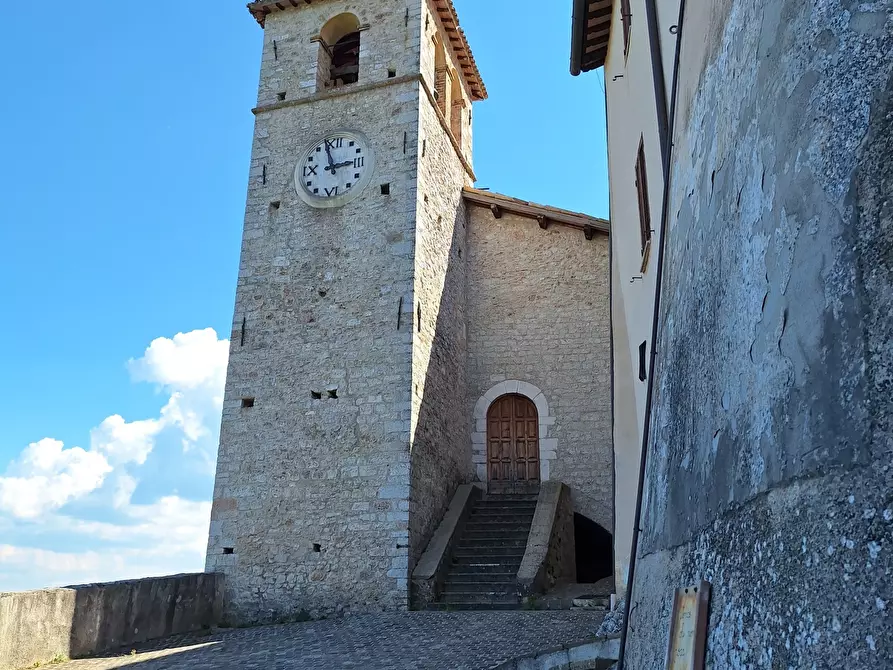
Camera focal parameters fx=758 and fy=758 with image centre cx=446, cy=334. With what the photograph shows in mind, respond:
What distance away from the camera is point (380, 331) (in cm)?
1073

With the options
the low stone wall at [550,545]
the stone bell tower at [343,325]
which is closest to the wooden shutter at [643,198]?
the stone bell tower at [343,325]

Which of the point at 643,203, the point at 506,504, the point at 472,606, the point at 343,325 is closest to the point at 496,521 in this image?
the point at 506,504

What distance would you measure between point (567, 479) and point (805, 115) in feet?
34.9

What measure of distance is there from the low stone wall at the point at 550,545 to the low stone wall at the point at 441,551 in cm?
103

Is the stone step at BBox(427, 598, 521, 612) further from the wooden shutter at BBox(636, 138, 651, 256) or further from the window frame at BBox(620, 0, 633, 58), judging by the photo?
the window frame at BBox(620, 0, 633, 58)

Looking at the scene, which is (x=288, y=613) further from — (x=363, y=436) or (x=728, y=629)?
(x=728, y=629)

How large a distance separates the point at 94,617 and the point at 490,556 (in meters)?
5.02

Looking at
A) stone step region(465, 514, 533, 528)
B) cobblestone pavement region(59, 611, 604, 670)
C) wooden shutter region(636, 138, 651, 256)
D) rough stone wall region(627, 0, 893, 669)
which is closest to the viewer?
rough stone wall region(627, 0, 893, 669)

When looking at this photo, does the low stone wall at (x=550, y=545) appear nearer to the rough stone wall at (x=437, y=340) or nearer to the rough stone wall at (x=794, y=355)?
the rough stone wall at (x=437, y=340)

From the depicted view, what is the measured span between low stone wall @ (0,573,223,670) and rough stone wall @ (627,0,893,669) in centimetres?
596

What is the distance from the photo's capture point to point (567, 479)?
12141mm

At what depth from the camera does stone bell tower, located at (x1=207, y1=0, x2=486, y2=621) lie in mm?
9906

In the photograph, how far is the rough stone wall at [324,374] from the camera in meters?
9.81

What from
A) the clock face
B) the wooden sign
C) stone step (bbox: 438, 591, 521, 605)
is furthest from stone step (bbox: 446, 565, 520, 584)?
the wooden sign
